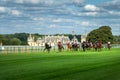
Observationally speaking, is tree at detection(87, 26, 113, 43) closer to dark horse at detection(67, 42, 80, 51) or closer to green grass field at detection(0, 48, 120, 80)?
dark horse at detection(67, 42, 80, 51)

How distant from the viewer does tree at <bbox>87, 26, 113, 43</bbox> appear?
178875 millimetres

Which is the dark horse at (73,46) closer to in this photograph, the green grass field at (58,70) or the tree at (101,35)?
the green grass field at (58,70)

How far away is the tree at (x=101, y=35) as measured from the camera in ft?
587

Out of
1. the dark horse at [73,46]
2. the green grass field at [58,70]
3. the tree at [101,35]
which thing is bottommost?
the green grass field at [58,70]

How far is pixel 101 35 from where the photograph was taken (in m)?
180

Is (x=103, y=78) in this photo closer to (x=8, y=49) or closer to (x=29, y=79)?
(x=29, y=79)

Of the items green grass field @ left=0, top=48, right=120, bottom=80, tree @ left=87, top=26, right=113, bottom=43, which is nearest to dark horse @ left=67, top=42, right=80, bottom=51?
green grass field @ left=0, top=48, right=120, bottom=80

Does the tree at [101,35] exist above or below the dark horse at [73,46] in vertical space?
above

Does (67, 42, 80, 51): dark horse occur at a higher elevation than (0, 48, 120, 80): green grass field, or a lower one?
higher

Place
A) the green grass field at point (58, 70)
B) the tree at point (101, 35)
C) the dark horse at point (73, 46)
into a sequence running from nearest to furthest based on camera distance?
1. the green grass field at point (58, 70)
2. the dark horse at point (73, 46)
3. the tree at point (101, 35)

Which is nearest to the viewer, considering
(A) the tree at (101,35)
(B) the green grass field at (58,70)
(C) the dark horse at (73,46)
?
(B) the green grass field at (58,70)

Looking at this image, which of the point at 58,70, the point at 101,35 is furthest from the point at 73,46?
the point at 101,35

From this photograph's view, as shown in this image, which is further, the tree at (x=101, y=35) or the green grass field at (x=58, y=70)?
the tree at (x=101, y=35)

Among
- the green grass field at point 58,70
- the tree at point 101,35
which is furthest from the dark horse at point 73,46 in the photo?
the tree at point 101,35
